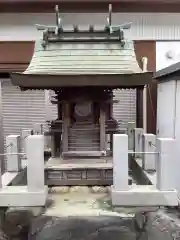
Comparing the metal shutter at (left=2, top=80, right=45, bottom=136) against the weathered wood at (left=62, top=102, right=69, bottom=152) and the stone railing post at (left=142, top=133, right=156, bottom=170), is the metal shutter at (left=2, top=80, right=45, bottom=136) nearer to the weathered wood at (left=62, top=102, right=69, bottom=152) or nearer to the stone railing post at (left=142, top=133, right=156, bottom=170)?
the weathered wood at (left=62, top=102, right=69, bottom=152)

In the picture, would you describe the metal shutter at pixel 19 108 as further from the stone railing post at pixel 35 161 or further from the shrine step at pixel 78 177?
the stone railing post at pixel 35 161

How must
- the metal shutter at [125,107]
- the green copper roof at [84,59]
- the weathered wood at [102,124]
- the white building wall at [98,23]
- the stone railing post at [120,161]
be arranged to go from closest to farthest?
the stone railing post at [120,161], the green copper roof at [84,59], the weathered wood at [102,124], the white building wall at [98,23], the metal shutter at [125,107]

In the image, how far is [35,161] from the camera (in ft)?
5.47

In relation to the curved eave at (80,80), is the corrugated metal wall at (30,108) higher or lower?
lower

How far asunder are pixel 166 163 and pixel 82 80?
60 cm

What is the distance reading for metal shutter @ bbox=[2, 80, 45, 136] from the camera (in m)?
3.47

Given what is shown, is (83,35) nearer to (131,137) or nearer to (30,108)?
(131,137)

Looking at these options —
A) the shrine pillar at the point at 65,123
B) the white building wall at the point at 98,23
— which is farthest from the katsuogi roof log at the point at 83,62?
the white building wall at the point at 98,23

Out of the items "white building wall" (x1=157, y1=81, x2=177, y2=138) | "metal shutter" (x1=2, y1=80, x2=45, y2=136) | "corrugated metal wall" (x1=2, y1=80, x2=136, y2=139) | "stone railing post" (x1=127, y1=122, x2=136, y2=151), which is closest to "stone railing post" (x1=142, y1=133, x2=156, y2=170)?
"stone railing post" (x1=127, y1=122, x2=136, y2=151)

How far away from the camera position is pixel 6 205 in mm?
1662

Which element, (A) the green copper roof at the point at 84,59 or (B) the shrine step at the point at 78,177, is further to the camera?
(B) the shrine step at the point at 78,177

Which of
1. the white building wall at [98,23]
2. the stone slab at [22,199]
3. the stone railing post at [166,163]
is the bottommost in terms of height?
the stone slab at [22,199]

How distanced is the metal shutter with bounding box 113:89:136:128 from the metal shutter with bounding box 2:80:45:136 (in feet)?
2.47

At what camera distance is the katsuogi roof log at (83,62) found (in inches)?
71.0
